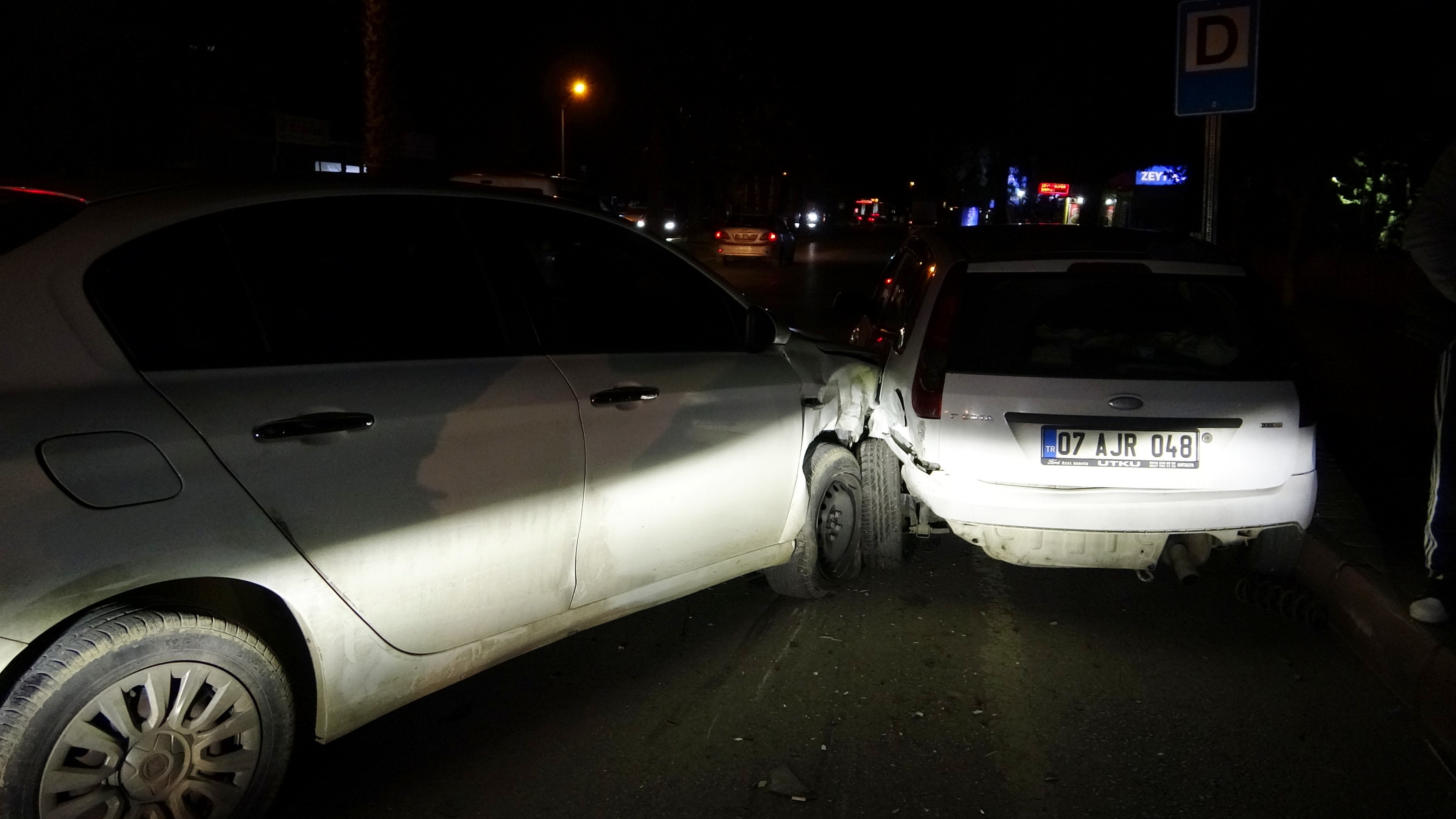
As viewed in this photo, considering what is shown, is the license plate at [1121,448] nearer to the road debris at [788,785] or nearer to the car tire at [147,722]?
the road debris at [788,785]

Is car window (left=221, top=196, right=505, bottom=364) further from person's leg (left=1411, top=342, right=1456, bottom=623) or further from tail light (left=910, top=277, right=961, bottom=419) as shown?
person's leg (left=1411, top=342, right=1456, bottom=623)

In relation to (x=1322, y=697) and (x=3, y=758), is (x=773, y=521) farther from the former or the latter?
(x=3, y=758)

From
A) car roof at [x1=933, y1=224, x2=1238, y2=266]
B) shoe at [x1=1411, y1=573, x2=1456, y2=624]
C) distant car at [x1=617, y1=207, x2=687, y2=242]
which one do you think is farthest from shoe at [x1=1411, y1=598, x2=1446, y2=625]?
distant car at [x1=617, y1=207, x2=687, y2=242]

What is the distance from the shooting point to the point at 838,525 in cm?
532

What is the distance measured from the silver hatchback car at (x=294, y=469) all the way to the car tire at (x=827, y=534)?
2.51 ft

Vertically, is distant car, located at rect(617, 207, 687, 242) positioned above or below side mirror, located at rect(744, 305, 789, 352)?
above

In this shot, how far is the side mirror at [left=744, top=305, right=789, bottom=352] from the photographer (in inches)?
181

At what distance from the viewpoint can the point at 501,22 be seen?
3919 cm

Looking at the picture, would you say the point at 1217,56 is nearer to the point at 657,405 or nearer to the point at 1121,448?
the point at 1121,448

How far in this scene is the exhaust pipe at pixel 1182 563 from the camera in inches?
200

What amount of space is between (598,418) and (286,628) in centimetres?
116

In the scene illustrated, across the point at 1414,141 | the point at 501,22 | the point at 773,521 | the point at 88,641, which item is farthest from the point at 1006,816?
the point at 501,22

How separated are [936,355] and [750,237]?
2679cm

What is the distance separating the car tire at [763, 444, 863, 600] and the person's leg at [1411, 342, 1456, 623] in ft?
7.39
